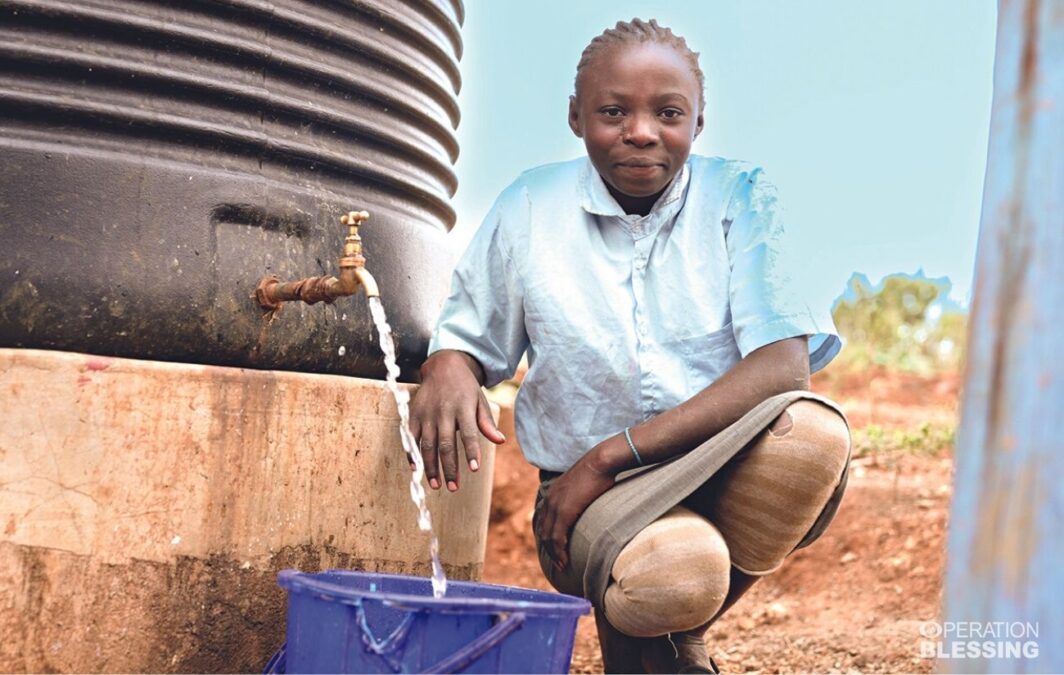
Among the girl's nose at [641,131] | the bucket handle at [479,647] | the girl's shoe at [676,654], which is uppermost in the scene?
the girl's nose at [641,131]

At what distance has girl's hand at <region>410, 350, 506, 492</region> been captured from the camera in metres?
2.23

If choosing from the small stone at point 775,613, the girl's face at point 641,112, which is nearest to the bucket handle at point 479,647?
the girl's face at point 641,112

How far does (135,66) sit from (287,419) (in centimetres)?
69

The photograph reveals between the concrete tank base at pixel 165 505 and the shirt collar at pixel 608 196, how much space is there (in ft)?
1.97

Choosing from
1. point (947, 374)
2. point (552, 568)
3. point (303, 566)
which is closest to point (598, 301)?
point (552, 568)

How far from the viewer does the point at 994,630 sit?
953 millimetres

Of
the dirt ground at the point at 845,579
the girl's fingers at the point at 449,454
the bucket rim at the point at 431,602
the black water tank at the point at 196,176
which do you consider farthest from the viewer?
the dirt ground at the point at 845,579

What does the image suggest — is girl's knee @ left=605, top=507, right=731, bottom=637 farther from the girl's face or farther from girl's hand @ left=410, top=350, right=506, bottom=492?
the girl's face

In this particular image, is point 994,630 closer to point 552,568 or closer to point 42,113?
point 552,568

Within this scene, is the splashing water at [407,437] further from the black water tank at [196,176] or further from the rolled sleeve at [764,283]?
the rolled sleeve at [764,283]

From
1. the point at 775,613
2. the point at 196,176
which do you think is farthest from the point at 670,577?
the point at 775,613

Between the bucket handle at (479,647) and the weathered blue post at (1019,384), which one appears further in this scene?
the bucket handle at (479,647)

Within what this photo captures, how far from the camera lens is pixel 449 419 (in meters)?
2.26

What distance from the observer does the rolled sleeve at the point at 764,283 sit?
2.28 meters
